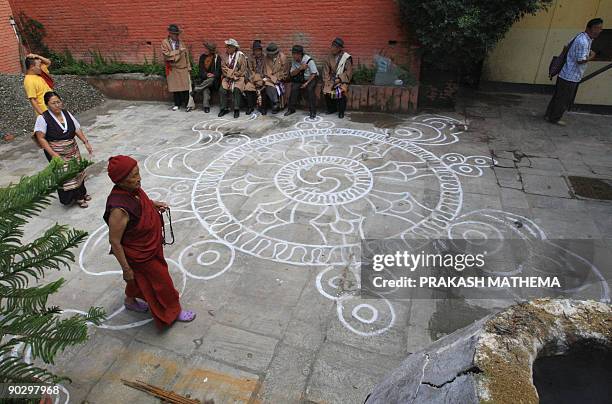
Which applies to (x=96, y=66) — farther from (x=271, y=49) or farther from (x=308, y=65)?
(x=308, y=65)

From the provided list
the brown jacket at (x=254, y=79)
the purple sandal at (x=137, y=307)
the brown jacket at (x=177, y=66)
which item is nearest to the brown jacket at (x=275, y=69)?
the brown jacket at (x=254, y=79)

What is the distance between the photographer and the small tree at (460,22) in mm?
6613

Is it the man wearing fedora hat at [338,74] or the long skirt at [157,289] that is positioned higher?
the man wearing fedora hat at [338,74]

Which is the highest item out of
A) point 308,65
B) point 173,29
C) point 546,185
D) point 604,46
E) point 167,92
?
point 173,29

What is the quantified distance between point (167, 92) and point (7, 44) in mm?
4668

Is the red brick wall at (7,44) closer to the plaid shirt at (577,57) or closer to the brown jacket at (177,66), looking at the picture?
the brown jacket at (177,66)

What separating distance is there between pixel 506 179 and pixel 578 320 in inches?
171

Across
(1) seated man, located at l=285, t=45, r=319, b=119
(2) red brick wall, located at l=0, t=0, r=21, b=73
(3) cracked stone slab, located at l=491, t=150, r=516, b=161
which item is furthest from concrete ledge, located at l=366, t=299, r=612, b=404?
(2) red brick wall, located at l=0, t=0, r=21, b=73

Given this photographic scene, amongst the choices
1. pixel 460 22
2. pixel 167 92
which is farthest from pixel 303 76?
pixel 167 92

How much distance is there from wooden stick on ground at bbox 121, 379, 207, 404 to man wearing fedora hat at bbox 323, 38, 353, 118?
20.6ft

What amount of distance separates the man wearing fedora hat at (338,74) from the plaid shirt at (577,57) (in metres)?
3.88

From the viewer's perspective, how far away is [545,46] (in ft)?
27.8

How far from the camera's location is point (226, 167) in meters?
6.09

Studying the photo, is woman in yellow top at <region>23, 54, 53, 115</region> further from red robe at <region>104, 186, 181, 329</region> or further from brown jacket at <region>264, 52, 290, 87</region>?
red robe at <region>104, 186, 181, 329</region>
